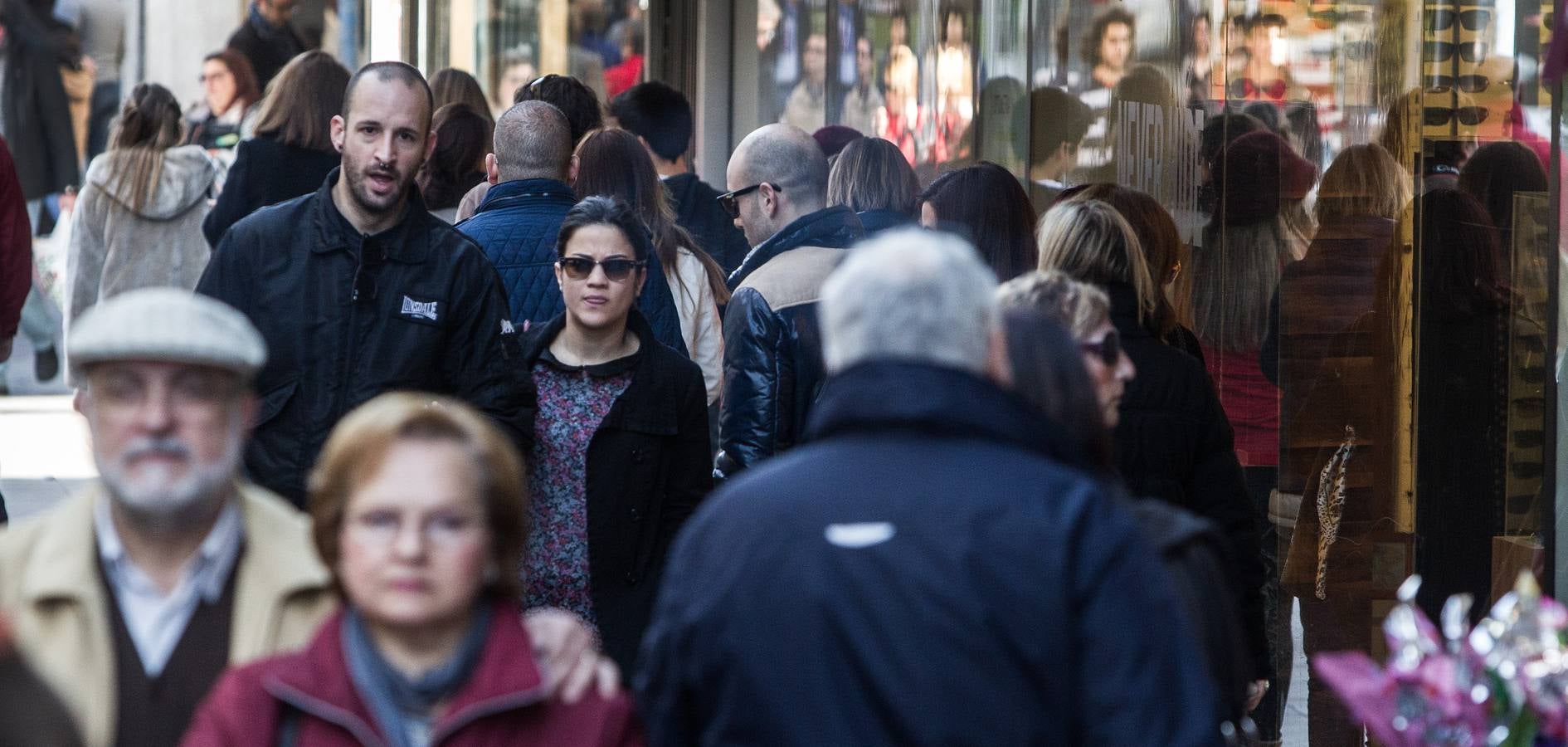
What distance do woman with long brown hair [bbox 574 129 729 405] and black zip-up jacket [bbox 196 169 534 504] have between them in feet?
5.56

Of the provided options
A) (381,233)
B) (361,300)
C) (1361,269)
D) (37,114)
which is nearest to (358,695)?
(361,300)

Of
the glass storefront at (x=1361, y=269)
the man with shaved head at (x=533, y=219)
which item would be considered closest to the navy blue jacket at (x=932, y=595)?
the glass storefront at (x=1361, y=269)

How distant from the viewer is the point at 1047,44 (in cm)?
869

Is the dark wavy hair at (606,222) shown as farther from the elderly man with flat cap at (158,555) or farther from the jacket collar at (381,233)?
the elderly man with flat cap at (158,555)

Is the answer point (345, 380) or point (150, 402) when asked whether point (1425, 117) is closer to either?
point (345, 380)

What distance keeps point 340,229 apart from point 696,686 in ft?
8.16

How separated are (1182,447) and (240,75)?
1247 centimetres

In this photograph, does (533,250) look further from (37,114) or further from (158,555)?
(37,114)

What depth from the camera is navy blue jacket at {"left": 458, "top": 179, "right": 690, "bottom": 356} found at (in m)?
6.15

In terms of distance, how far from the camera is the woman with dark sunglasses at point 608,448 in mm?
4977

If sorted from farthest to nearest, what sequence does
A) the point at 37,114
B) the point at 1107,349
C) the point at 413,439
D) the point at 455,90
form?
the point at 37,114 → the point at 455,90 → the point at 1107,349 → the point at 413,439

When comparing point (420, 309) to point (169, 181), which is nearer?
point (420, 309)

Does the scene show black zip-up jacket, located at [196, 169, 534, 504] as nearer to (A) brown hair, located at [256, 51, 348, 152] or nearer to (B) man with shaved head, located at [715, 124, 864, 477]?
(B) man with shaved head, located at [715, 124, 864, 477]

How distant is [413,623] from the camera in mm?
2732
